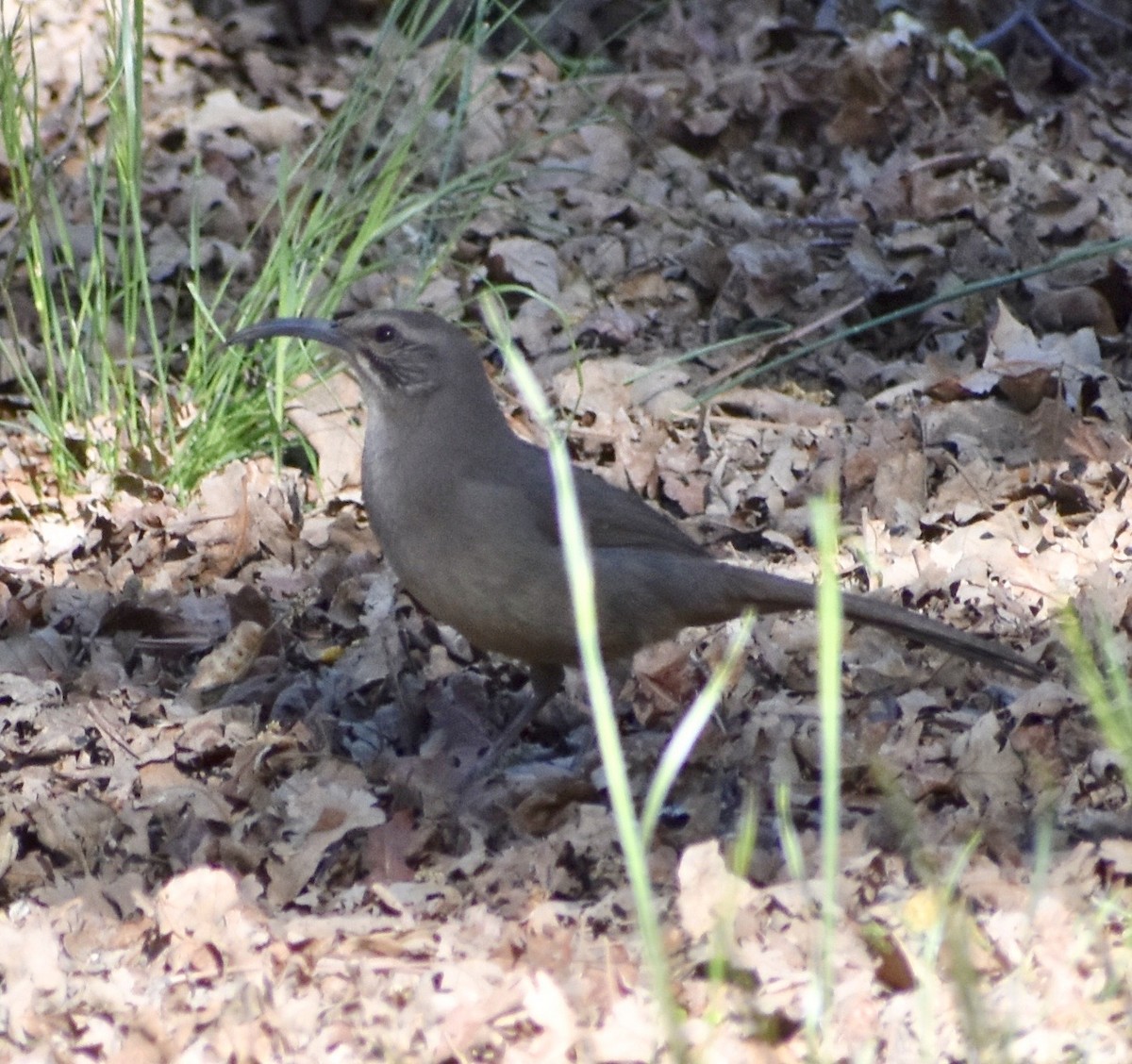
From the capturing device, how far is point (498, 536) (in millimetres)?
5012

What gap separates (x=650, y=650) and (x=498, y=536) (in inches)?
36.5

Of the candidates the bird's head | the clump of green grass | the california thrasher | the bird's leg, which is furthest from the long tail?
the clump of green grass

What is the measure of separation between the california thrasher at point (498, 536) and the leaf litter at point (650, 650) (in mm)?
325

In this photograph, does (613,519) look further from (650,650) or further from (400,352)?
(400,352)

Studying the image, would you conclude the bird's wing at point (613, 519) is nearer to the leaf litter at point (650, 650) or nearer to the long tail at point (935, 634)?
the leaf litter at point (650, 650)

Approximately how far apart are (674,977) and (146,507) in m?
3.40

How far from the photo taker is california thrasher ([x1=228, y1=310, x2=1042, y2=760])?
4.97 metres

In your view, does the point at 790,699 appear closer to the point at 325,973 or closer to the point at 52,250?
the point at 325,973

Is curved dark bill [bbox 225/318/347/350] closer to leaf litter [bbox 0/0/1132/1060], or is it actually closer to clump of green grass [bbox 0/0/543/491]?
clump of green grass [bbox 0/0/543/491]

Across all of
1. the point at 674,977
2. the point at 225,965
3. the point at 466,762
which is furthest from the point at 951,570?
the point at 225,965

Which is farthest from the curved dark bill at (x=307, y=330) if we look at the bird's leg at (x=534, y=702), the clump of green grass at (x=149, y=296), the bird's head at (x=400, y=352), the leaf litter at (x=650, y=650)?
the bird's leg at (x=534, y=702)

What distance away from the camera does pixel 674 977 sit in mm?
3531

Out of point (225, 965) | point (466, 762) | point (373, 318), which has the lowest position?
point (466, 762)

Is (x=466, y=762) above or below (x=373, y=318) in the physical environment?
below
